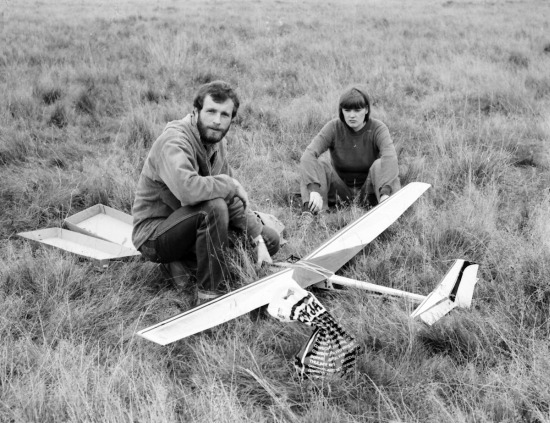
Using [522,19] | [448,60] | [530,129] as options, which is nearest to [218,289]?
[530,129]

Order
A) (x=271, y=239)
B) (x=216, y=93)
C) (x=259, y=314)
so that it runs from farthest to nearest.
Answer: (x=271, y=239), (x=216, y=93), (x=259, y=314)

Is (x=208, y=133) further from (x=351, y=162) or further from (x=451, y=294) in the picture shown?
(x=351, y=162)

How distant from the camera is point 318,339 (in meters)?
2.20

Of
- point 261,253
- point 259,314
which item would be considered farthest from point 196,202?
point 259,314

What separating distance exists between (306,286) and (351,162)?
1.86m

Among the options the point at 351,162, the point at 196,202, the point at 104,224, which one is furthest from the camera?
the point at 351,162

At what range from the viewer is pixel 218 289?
309 centimetres

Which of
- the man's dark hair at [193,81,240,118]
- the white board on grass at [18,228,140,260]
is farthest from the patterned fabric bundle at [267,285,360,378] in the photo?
the white board on grass at [18,228,140,260]

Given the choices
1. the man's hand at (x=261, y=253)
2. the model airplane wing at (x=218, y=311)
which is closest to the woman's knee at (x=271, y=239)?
the man's hand at (x=261, y=253)

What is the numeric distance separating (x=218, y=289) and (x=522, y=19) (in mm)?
12804

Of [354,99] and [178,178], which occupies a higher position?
[354,99]

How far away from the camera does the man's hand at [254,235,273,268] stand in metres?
3.21

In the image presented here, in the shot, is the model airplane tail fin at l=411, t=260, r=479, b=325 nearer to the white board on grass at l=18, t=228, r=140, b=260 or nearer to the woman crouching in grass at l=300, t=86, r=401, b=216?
the woman crouching in grass at l=300, t=86, r=401, b=216

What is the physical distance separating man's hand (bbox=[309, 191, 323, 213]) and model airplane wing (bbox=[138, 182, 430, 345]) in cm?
50
